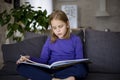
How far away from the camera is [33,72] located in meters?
1.62

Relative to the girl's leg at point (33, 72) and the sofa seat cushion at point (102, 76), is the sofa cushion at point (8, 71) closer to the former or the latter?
the girl's leg at point (33, 72)

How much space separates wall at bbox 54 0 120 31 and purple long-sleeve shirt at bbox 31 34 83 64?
11.3 ft

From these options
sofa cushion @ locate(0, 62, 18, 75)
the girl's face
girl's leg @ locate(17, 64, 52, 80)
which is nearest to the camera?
girl's leg @ locate(17, 64, 52, 80)

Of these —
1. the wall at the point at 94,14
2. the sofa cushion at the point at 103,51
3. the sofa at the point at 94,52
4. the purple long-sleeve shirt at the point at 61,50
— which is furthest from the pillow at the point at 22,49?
the wall at the point at 94,14

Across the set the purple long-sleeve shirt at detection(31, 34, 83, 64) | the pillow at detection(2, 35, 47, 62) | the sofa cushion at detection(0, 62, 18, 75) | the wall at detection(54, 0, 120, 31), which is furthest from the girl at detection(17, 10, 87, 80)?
the wall at detection(54, 0, 120, 31)

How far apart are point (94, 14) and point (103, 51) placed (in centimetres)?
329

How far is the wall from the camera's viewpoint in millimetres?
5207

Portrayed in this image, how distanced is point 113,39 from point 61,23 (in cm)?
56

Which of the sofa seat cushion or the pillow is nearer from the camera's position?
the sofa seat cushion

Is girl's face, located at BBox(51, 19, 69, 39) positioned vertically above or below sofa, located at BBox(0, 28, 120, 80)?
above

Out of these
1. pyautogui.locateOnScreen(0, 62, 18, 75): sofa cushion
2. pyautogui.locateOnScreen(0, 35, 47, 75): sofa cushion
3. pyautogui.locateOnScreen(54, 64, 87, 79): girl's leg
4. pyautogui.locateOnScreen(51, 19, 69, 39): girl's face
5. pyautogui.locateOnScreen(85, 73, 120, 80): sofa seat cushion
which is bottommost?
pyautogui.locateOnScreen(85, 73, 120, 80): sofa seat cushion

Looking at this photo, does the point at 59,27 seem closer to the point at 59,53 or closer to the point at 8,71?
the point at 59,53

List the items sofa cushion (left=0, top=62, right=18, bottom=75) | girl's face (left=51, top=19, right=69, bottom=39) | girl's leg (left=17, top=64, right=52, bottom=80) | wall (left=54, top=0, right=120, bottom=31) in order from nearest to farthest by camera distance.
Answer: girl's leg (left=17, top=64, right=52, bottom=80) < girl's face (left=51, top=19, right=69, bottom=39) < sofa cushion (left=0, top=62, right=18, bottom=75) < wall (left=54, top=0, right=120, bottom=31)

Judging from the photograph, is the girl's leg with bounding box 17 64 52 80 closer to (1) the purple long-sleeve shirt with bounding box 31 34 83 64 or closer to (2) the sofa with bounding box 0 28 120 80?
(1) the purple long-sleeve shirt with bounding box 31 34 83 64
